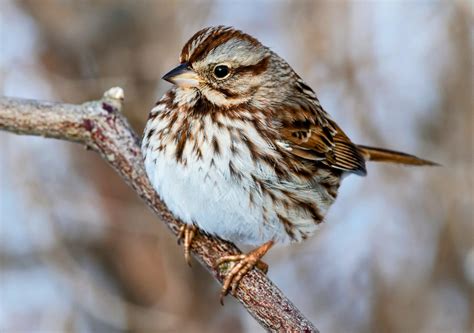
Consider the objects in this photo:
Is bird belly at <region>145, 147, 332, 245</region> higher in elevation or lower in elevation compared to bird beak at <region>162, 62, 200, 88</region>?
lower

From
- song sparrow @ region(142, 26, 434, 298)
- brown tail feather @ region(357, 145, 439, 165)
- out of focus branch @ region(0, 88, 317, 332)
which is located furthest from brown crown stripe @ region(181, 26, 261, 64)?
brown tail feather @ region(357, 145, 439, 165)

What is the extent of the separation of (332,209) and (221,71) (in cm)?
261

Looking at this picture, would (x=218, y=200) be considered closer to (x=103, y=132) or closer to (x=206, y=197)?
(x=206, y=197)

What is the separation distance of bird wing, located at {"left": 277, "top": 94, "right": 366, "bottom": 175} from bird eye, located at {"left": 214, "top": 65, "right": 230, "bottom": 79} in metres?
0.39

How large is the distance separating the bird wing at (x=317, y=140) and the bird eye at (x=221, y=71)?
1.29ft

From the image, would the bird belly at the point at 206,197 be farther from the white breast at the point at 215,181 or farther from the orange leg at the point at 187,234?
the orange leg at the point at 187,234

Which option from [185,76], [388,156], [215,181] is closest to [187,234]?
[215,181]

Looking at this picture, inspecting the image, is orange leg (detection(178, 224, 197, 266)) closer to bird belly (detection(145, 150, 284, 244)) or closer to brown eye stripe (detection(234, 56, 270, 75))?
bird belly (detection(145, 150, 284, 244))

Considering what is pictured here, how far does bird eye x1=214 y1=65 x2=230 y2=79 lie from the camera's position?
169 inches

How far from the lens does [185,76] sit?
4230mm

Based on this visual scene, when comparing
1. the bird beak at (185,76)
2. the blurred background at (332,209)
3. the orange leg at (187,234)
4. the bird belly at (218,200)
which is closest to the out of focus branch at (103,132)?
the orange leg at (187,234)

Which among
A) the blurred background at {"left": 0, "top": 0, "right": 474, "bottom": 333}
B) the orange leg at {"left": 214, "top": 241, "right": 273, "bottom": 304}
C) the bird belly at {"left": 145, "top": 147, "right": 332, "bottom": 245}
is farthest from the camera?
the blurred background at {"left": 0, "top": 0, "right": 474, "bottom": 333}

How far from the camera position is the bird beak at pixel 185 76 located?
4.21m

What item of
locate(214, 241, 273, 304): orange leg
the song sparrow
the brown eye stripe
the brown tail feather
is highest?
the brown tail feather
